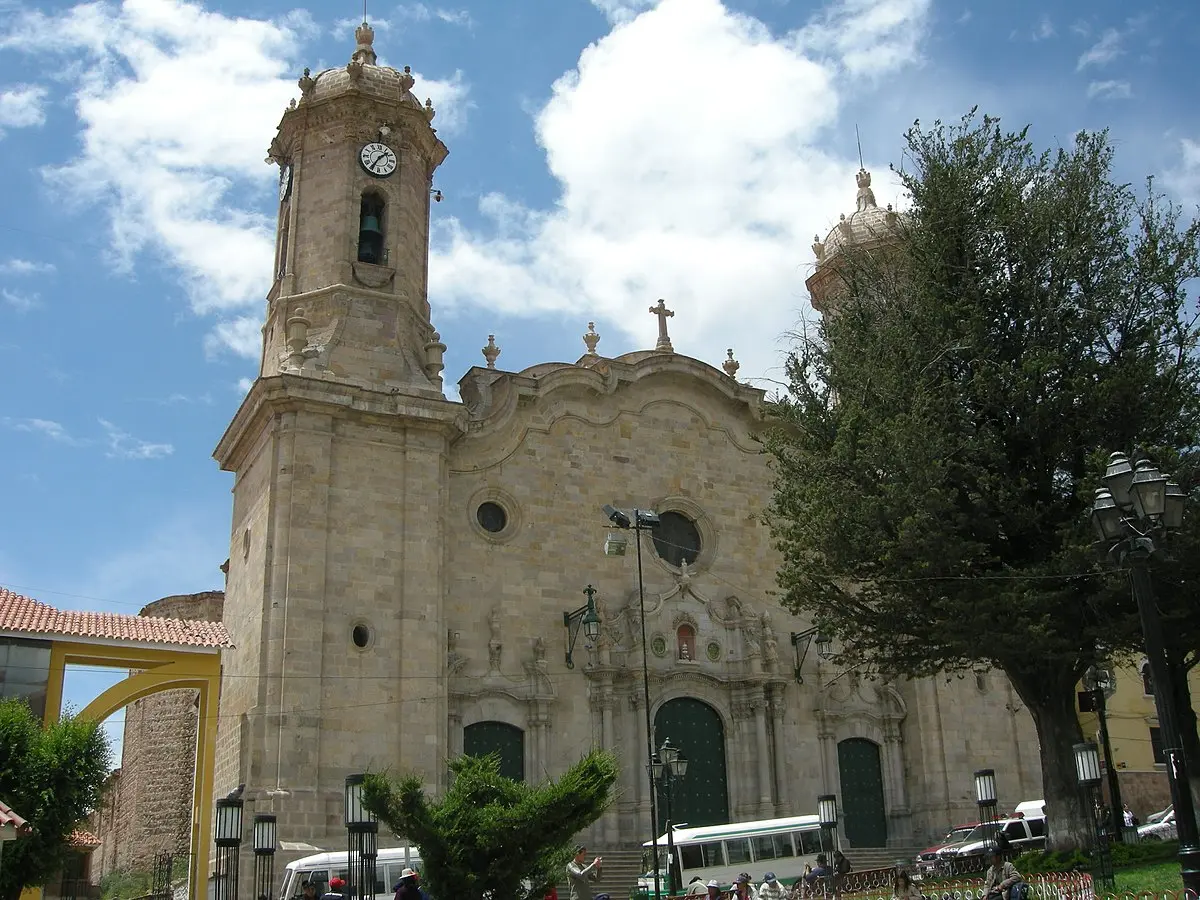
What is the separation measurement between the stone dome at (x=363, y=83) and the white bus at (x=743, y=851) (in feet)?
55.2

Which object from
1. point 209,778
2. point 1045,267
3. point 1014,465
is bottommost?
point 209,778

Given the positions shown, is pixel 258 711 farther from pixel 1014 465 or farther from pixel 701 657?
pixel 1014 465

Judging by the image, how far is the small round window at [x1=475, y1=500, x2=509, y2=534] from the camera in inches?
1003

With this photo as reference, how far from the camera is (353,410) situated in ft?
77.2

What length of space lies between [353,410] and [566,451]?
517 centimetres

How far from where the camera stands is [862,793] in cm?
2694

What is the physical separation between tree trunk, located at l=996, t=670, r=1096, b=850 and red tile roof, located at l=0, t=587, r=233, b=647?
1462 cm

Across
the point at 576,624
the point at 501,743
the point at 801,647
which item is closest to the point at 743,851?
the point at 501,743

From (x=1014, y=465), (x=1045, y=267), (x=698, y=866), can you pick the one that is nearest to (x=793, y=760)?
(x=698, y=866)

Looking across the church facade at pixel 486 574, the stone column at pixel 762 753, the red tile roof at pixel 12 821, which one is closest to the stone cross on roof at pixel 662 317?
the church facade at pixel 486 574

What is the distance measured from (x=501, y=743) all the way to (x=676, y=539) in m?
6.25

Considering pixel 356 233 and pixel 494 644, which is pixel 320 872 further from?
pixel 356 233

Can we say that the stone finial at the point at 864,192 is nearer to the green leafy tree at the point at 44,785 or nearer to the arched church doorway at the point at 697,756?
the arched church doorway at the point at 697,756

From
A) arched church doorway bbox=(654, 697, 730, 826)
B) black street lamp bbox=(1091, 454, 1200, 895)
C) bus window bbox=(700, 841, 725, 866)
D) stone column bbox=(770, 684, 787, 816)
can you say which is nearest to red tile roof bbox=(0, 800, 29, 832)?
bus window bbox=(700, 841, 725, 866)
